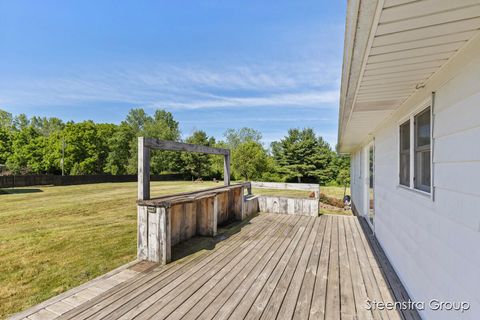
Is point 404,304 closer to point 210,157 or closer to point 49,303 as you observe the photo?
point 49,303

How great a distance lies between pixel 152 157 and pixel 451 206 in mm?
28458

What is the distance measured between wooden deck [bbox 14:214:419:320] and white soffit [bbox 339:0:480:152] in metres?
2.14

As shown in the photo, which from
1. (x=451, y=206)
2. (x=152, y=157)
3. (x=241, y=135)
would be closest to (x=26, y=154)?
(x=152, y=157)

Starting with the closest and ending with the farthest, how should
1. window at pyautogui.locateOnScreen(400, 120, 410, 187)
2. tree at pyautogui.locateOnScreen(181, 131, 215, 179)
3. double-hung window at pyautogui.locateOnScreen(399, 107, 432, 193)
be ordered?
double-hung window at pyautogui.locateOnScreen(399, 107, 432, 193) → window at pyautogui.locateOnScreen(400, 120, 410, 187) → tree at pyautogui.locateOnScreen(181, 131, 215, 179)

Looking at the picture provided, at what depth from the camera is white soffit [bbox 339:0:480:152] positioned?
0.97 m


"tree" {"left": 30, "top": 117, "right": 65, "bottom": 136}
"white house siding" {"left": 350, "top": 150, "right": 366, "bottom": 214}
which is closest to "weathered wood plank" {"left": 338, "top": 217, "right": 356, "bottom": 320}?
"white house siding" {"left": 350, "top": 150, "right": 366, "bottom": 214}

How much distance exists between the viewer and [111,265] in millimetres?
3184

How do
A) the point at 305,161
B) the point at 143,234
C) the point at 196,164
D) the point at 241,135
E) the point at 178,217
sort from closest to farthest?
the point at 143,234 → the point at 178,217 → the point at 305,161 → the point at 196,164 → the point at 241,135

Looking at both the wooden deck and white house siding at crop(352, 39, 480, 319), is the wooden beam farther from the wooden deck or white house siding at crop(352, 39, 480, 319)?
white house siding at crop(352, 39, 480, 319)

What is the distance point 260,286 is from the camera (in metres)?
2.47

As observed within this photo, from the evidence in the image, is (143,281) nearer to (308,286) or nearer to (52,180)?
(308,286)

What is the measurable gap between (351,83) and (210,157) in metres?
26.2

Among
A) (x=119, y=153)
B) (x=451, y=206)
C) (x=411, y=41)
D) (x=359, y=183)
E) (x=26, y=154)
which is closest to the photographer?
(x=411, y=41)

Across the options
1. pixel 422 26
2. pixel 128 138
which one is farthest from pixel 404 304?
pixel 128 138
